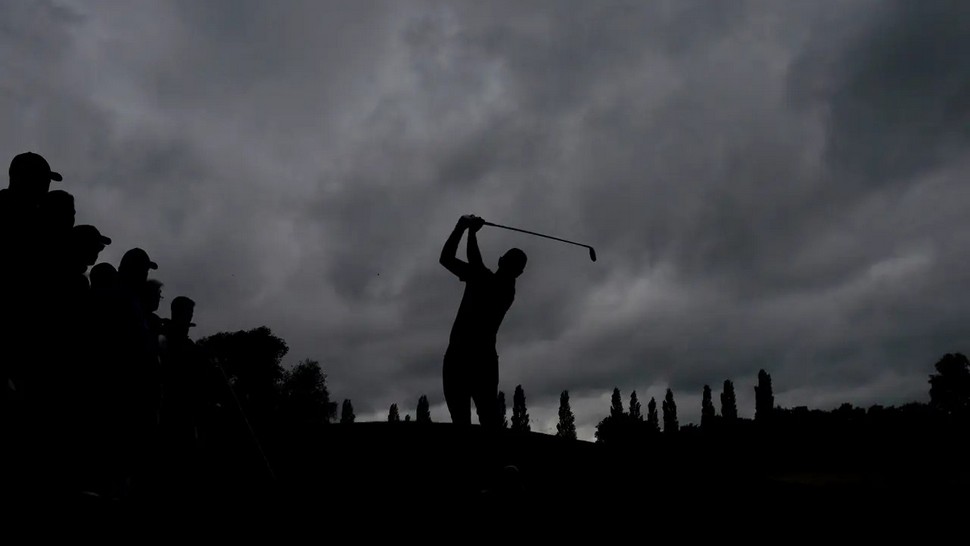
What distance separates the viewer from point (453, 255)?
265 inches

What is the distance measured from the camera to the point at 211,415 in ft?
28.3

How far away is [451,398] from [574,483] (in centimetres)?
170

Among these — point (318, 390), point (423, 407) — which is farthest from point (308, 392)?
point (423, 407)

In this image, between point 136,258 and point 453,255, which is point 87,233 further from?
point 453,255

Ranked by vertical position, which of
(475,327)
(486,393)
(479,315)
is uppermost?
(479,315)

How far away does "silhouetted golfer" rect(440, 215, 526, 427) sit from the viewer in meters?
6.46

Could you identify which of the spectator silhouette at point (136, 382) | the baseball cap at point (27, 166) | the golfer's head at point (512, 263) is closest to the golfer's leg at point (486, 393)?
the golfer's head at point (512, 263)

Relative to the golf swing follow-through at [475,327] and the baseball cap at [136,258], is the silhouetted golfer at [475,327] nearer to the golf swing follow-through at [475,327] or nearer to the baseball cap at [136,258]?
the golf swing follow-through at [475,327]

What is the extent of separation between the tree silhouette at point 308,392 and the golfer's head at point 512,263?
6822 centimetres

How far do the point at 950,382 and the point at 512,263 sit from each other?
349 ft

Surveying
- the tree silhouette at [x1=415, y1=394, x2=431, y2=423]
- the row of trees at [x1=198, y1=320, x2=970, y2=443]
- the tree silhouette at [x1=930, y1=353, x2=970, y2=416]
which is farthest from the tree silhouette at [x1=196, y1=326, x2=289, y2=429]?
the tree silhouette at [x1=930, y1=353, x2=970, y2=416]

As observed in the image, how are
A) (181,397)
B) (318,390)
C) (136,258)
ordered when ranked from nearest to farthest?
1. (136,258)
2. (181,397)
3. (318,390)

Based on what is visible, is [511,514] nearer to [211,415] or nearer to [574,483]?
[574,483]

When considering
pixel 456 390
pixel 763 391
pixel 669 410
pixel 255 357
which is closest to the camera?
pixel 456 390
